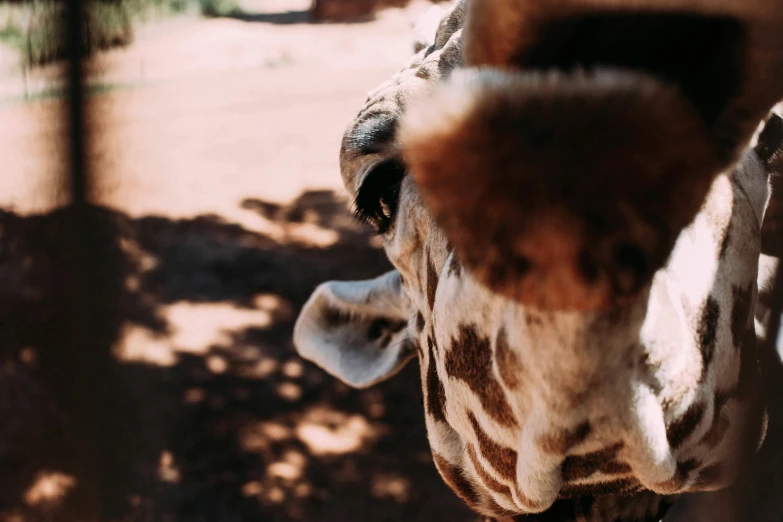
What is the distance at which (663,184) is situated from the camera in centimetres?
69

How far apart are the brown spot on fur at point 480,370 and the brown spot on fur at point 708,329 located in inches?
13.4

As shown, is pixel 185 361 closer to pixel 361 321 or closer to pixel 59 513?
pixel 59 513

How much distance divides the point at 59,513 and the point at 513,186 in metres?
3.70

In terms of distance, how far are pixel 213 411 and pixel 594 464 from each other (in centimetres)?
403

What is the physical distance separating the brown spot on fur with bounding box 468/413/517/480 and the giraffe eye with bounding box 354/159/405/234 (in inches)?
23.3

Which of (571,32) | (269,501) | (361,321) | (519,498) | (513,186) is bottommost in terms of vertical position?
(269,501)

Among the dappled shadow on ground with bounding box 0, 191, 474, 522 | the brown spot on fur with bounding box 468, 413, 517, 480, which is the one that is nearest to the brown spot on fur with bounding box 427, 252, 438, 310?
the brown spot on fur with bounding box 468, 413, 517, 480

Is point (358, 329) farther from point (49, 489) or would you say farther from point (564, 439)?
point (49, 489)

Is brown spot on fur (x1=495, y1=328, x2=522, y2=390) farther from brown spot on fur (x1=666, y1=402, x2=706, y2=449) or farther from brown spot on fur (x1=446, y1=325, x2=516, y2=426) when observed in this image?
brown spot on fur (x1=666, y1=402, x2=706, y2=449)

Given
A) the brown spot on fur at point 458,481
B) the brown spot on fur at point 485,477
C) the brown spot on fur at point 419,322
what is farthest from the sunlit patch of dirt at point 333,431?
the brown spot on fur at point 485,477

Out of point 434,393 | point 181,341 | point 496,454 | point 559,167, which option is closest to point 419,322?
point 434,393

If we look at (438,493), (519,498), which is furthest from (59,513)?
(519,498)

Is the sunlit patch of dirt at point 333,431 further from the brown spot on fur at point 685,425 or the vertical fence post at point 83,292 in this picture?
the brown spot on fur at point 685,425

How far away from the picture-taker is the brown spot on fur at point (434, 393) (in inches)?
59.5
